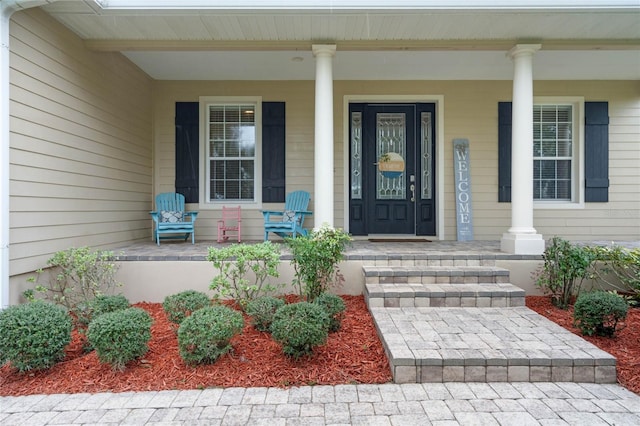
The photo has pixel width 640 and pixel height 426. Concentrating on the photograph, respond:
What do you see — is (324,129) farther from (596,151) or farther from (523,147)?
(596,151)

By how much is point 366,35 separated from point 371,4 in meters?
0.49

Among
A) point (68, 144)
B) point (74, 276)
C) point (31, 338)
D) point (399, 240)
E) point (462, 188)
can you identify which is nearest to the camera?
point (31, 338)

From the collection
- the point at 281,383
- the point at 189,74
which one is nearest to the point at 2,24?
the point at 189,74

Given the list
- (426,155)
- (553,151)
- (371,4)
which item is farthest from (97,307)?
(553,151)

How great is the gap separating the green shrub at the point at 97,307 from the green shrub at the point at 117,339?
0.63 m

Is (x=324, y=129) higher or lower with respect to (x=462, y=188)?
higher

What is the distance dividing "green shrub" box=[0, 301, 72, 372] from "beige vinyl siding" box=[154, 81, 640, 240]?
3.40 m

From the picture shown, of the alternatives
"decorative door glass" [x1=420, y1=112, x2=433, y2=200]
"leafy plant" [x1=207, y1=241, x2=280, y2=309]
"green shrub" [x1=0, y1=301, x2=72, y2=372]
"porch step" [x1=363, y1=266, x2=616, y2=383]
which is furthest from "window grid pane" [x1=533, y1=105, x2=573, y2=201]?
"green shrub" [x1=0, y1=301, x2=72, y2=372]

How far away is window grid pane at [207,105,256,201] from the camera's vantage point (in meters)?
6.12

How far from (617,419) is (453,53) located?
4301 millimetres

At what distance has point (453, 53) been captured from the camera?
4.97 meters

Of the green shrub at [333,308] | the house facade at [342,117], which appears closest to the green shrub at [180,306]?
the green shrub at [333,308]

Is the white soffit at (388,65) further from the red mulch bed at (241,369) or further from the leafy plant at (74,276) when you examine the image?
the red mulch bed at (241,369)

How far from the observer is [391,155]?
6098mm
